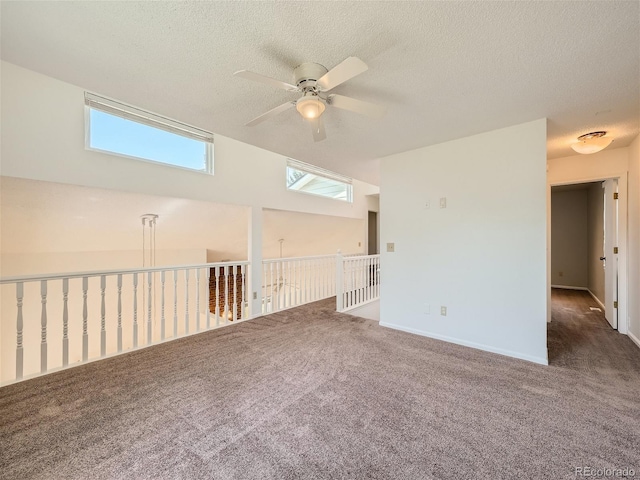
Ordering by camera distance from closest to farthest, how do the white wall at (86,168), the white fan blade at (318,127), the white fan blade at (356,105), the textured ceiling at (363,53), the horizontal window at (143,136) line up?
the textured ceiling at (363,53), the white fan blade at (356,105), the white fan blade at (318,127), the white wall at (86,168), the horizontal window at (143,136)

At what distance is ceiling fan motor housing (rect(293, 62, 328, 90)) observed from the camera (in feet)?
5.26

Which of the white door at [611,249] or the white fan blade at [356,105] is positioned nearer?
the white fan blade at [356,105]

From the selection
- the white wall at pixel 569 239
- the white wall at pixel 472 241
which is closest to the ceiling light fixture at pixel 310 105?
the white wall at pixel 472 241

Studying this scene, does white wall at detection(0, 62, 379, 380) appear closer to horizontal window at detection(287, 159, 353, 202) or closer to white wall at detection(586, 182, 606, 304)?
horizontal window at detection(287, 159, 353, 202)

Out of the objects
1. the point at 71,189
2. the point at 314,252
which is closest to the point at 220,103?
the point at 71,189

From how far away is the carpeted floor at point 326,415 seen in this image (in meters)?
1.30

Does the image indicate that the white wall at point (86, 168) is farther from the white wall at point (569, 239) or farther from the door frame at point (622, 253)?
the white wall at point (569, 239)

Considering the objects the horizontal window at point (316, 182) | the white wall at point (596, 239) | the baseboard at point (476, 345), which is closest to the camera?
the baseboard at point (476, 345)

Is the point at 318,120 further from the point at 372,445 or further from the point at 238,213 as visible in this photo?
the point at 238,213

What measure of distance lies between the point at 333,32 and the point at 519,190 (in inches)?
88.7

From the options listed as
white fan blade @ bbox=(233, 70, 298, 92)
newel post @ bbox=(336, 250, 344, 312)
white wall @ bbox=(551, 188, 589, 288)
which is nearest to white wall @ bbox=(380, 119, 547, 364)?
newel post @ bbox=(336, 250, 344, 312)

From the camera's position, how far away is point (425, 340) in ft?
9.58

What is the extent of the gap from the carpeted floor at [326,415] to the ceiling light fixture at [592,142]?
6.83 ft

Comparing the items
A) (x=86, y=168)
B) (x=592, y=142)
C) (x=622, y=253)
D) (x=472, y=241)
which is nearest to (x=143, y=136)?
(x=86, y=168)
